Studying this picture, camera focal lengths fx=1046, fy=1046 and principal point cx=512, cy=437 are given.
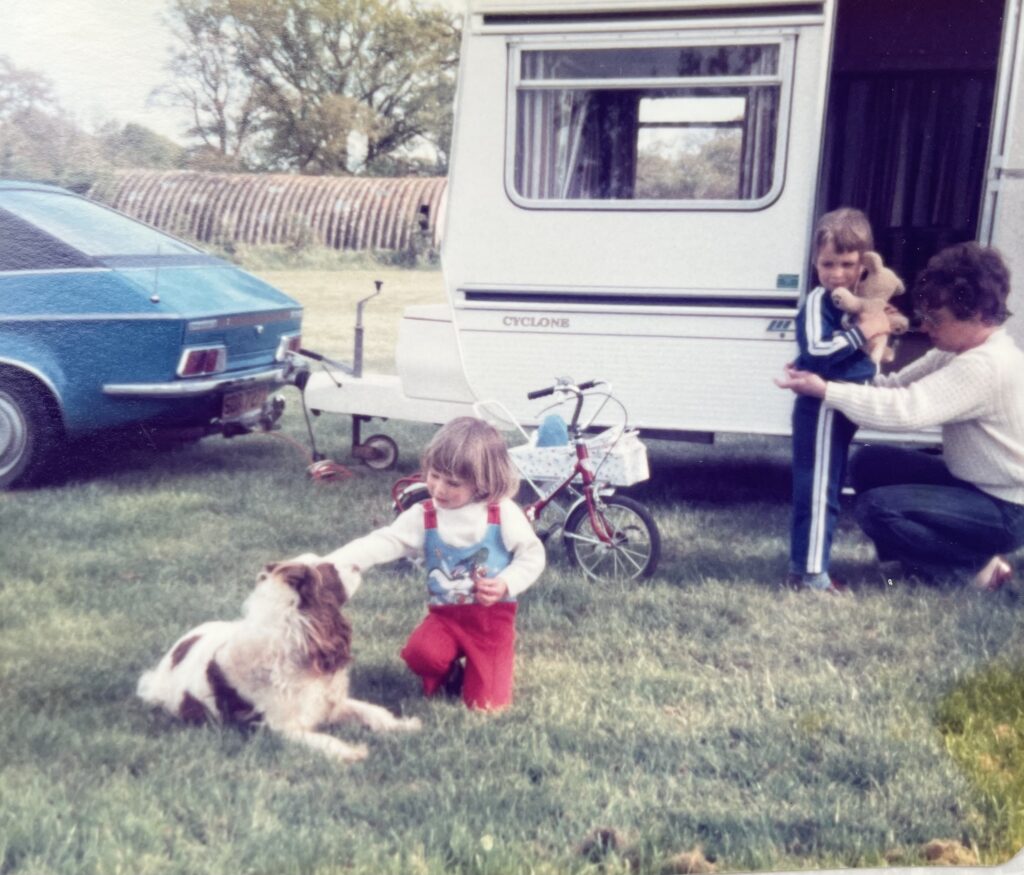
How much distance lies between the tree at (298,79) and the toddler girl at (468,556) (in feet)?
2.20

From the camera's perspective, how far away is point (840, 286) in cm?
280

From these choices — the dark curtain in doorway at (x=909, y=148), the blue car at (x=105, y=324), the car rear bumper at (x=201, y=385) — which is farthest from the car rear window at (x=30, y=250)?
the dark curtain in doorway at (x=909, y=148)

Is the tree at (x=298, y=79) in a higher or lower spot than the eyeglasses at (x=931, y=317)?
higher

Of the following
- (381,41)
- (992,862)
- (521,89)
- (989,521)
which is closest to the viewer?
(381,41)

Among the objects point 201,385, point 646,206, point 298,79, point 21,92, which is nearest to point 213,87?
point 298,79

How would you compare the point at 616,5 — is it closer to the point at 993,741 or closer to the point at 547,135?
the point at 547,135

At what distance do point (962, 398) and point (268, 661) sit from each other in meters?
1.90

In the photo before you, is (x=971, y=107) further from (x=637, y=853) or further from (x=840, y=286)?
(x=637, y=853)

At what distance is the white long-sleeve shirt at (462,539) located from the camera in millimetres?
2342

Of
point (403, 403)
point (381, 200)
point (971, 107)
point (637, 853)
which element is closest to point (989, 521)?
point (637, 853)

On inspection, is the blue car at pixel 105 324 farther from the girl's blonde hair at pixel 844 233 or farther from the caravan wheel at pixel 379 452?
the girl's blonde hair at pixel 844 233

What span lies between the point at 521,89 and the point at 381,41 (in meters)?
0.80

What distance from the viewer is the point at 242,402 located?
7.30ft

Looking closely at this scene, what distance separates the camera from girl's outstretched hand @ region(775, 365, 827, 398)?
9.02 ft
